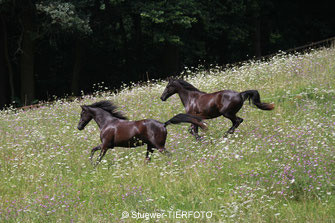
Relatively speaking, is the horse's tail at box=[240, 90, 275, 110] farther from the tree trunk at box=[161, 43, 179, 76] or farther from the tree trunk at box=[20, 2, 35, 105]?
the tree trunk at box=[161, 43, 179, 76]

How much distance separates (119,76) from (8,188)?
2738 cm

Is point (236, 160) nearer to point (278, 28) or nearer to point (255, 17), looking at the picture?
point (255, 17)

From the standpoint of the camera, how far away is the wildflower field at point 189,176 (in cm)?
804

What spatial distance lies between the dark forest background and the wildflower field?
11649 mm

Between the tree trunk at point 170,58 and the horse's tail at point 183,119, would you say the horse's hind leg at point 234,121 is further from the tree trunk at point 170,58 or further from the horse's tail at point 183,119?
the tree trunk at point 170,58

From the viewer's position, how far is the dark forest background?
84.0 feet

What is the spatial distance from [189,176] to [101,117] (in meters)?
2.99

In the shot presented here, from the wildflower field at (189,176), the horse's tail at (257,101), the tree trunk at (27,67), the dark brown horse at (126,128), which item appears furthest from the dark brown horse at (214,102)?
the tree trunk at (27,67)

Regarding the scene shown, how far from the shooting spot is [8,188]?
1056 centimetres

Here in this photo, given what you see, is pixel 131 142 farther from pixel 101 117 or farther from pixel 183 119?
pixel 183 119

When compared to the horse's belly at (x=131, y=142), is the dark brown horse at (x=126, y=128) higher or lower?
higher

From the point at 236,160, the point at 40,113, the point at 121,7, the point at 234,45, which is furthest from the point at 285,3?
the point at 236,160

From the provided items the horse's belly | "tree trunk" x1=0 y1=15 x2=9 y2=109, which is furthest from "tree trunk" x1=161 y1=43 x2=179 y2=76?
the horse's belly

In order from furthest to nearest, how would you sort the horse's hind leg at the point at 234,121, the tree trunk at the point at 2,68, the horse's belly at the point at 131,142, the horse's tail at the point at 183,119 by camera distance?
the tree trunk at the point at 2,68 < the horse's hind leg at the point at 234,121 < the horse's belly at the point at 131,142 < the horse's tail at the point at 183,119
